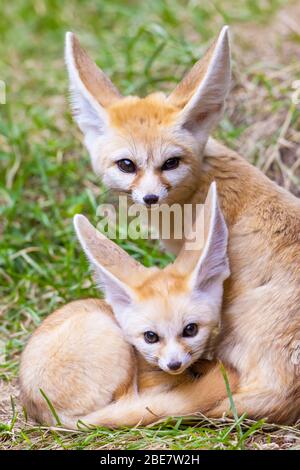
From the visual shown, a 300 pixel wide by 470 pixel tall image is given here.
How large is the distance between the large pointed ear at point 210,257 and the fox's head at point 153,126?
31 centimetres

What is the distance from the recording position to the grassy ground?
3982mm

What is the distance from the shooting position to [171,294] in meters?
3.89

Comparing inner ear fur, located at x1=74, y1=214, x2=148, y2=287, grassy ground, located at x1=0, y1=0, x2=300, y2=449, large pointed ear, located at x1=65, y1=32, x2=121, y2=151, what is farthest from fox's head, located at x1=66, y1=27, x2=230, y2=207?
grassy ground, located at x1=0, y1=0, x2=300, y2=449

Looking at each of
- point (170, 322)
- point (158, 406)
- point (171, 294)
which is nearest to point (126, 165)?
point (171, 294)

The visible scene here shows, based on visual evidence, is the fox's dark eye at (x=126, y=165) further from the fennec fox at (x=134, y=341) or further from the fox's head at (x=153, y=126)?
the fennec fox at (x=134, y=341)

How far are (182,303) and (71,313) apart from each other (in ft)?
2.14

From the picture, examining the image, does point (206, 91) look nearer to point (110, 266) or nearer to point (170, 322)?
point (110, 266)

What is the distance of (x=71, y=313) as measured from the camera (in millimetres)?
4230

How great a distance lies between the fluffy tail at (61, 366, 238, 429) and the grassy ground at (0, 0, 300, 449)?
55mm

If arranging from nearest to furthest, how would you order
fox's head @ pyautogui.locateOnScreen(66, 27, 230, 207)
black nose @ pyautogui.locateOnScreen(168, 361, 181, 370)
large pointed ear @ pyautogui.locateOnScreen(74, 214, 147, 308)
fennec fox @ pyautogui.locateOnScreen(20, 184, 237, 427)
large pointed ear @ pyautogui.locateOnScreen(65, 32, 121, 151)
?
black nose @ pyautogui.locateOnScreen(168, 361, 181, 370) → fennec fox @ pyautogui.locateOnScreen(20, 184, 237, 427) → large pointed ear @ pyautogui.locateOnScreen(74, 214, 147, 308) → fox's head @ pyautogui.locateOnScreen(66, 27, 230, 207) → large pointed ear @ pyautogui.locateOnScreen(65, 32, 121, 151)

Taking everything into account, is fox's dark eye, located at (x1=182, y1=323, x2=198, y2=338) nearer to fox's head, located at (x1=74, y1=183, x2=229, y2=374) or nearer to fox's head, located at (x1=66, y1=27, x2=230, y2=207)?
fox's head, located at (x1=74, y1=183, x2=229, y2=374)

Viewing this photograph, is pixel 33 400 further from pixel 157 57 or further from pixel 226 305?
pixel 157 57
